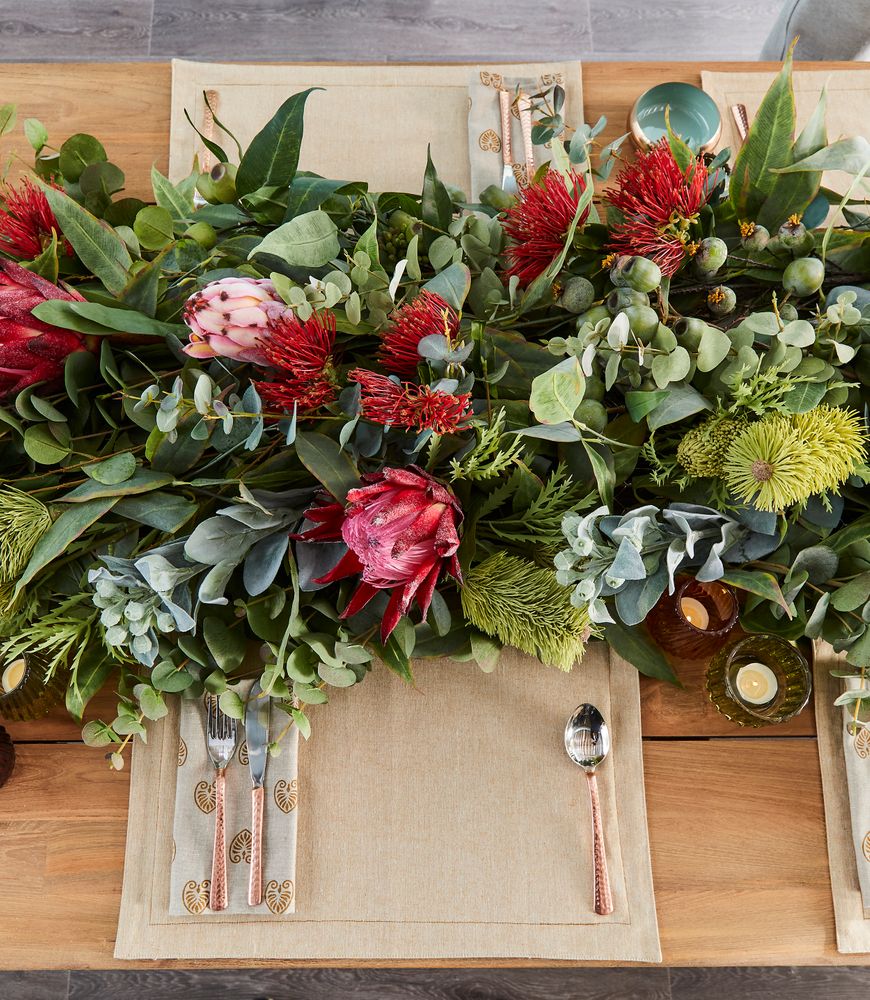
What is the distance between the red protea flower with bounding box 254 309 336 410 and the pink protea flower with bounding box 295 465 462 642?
0.07 metres

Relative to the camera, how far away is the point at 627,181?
1.77ft

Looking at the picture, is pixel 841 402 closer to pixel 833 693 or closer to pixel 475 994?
pixel 833 693

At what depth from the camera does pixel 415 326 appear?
53 cm

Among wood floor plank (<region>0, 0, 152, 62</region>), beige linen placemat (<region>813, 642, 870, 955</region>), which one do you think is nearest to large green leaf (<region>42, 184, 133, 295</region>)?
beige linen placemat (<region>813, 642, 870, 955</region>)

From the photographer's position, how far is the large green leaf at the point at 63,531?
22.0 inches

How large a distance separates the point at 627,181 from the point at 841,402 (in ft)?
0.70

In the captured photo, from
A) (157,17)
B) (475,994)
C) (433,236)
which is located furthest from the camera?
(157,17)

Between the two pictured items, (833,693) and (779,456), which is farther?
(833,693)

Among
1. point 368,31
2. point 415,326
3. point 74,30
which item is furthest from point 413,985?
point 74,30

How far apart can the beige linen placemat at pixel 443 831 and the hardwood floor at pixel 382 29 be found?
4.68ft

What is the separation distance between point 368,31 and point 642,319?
1430 millimetres

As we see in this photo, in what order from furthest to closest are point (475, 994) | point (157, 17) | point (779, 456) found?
point (157, 17) → point (475, 994) → point (779, 456)

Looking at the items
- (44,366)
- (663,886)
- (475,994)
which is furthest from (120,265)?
(475,994)

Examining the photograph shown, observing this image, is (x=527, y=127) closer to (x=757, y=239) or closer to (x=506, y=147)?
(x=506, y=147)
